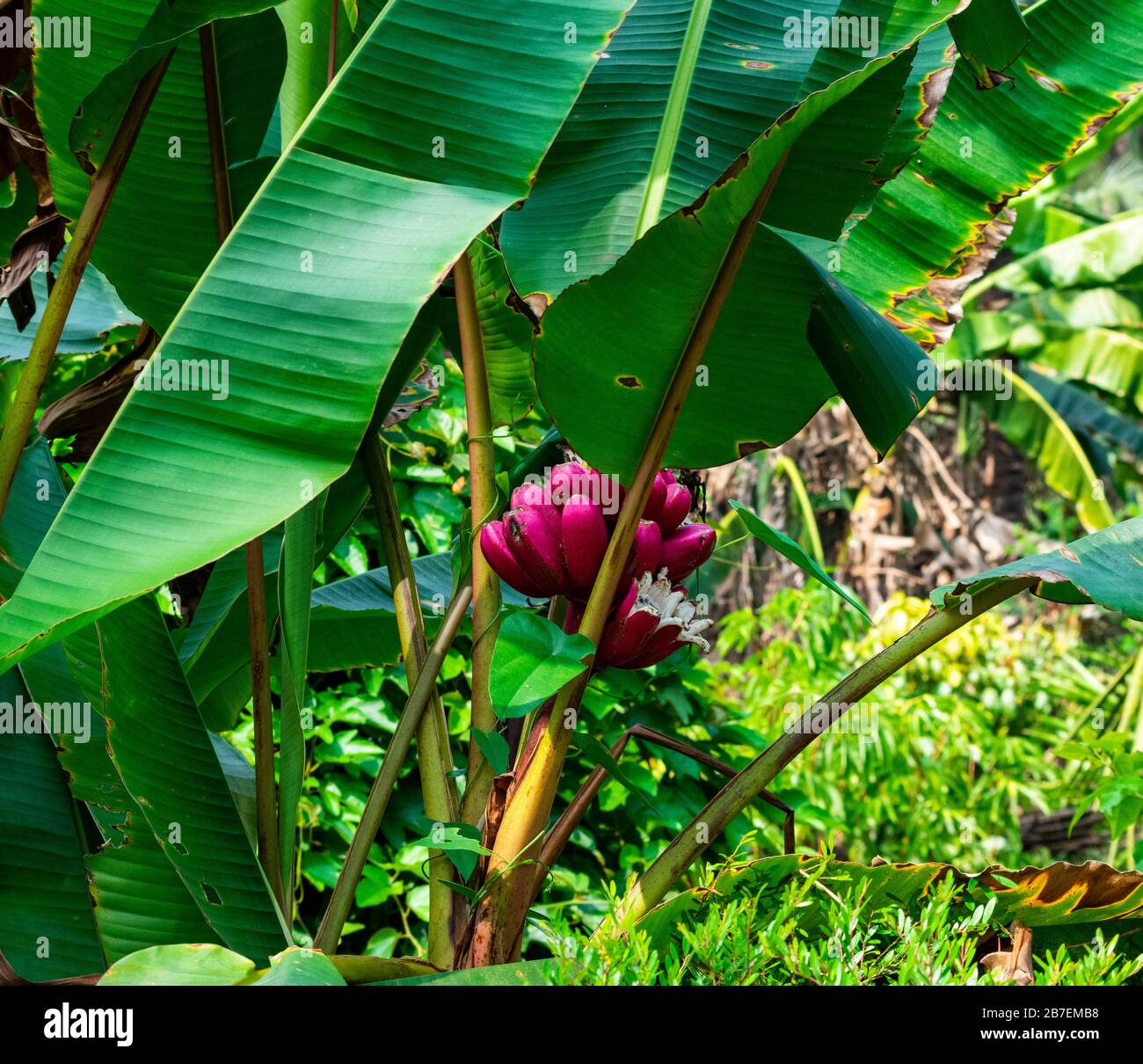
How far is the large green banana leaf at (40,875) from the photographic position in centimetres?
146

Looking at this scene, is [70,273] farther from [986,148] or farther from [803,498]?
[803,498]

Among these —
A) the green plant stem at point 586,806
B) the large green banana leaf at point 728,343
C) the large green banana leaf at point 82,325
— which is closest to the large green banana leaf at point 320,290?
the large green banana leaf at point 728,343

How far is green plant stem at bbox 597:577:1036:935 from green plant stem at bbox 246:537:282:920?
502 millimetres

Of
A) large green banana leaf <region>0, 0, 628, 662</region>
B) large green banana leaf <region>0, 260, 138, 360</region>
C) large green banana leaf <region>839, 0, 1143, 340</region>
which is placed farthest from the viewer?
large green banana leaf <region>0, 260, 138, 360</region>

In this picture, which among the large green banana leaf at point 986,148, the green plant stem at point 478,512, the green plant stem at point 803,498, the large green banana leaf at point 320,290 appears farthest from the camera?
the green plant stem at point 803,498

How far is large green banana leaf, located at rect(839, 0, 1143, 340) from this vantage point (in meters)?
1.69

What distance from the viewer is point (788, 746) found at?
1311mm

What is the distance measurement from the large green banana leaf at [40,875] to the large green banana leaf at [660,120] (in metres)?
0.99

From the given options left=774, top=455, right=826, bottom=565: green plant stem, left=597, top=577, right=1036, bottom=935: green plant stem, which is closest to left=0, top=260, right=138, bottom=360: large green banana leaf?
left=597, top=577, right=1036, bottom=935: green plant stem

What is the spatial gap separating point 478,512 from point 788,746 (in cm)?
50

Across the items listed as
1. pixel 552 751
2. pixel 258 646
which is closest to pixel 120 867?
pixel 258 646

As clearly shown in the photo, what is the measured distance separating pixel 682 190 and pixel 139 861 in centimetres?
113

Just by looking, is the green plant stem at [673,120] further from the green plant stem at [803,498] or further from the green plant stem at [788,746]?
the green plant stem at [803,498]

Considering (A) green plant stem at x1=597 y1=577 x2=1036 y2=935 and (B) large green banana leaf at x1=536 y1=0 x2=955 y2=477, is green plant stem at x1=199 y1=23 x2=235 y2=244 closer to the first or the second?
(B) large green banana leaf at x1=536 y1=0 x2=955 y2=477
